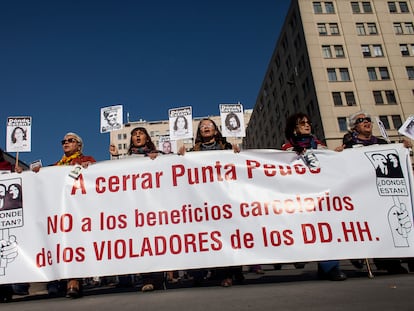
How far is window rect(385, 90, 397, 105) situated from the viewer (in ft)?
114

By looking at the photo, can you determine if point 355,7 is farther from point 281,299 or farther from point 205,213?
point 281,299

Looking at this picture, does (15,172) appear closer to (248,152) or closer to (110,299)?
(110,299)

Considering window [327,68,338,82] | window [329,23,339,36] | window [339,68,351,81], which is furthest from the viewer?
window [329,23,339,36]

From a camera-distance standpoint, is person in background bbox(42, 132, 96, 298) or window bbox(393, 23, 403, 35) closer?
person in background bbox(42, 132, 96, 298)

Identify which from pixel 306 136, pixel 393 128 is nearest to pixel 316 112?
pixel 393 128

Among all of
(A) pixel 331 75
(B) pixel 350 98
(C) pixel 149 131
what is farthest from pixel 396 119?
(C) pixel 149 131

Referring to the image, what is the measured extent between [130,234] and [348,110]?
3334cm

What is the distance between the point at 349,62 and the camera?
35938mm

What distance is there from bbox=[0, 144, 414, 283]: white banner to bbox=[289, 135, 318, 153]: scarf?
5.6 inches

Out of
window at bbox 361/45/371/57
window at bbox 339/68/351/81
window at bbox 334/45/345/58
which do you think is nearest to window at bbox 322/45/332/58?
window at bbox 334/45/345/58

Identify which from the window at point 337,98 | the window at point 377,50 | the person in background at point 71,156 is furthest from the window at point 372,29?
the person in background at point 71,156

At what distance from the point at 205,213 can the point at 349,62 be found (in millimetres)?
36286

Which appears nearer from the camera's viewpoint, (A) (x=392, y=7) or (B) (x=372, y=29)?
(B) (x=372, y=29)

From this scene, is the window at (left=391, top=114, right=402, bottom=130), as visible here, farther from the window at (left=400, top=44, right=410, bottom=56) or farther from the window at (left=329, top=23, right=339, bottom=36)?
the window at (left=329, top=23, right=339, bottom=36)
